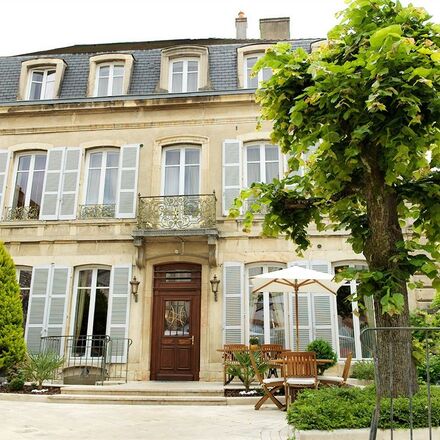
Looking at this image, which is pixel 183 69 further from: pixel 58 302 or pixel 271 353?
pixel 271 353

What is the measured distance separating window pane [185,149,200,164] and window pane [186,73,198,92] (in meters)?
1.80

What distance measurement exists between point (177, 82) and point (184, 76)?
260 millimetres

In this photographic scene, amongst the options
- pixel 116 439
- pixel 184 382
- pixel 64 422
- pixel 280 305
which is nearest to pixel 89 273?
pixel 184 382

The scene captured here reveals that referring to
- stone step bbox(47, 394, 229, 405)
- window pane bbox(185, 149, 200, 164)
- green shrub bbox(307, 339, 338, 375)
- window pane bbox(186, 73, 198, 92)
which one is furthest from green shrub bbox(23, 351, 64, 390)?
window pane bbox(186, 73, 198, 92)

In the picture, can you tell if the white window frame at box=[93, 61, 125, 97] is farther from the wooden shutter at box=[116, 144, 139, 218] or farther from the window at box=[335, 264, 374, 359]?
the window at box=[335, 264, 374, 359]

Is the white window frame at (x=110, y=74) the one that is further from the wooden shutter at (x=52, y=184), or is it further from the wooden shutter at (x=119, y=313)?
the wooden shutter at (x=119, y=313)

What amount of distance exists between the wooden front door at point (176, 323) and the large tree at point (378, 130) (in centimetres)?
636

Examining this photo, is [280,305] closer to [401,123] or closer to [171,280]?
[171,280]

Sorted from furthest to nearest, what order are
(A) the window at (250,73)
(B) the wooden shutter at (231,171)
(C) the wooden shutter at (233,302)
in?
1. (A) the window at (250,73)
2. (B) the wooden shutter at (231,171)
3. (C) the wooden shutter at (233,302)

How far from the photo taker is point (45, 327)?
35.9ft

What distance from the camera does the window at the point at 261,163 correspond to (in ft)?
38.4

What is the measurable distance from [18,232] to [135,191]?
10.4ft

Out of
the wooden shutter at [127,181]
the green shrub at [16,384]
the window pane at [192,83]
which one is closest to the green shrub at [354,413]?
the green shrub at [16,384]

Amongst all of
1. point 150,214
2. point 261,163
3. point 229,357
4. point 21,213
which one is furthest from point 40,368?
point 261,163
